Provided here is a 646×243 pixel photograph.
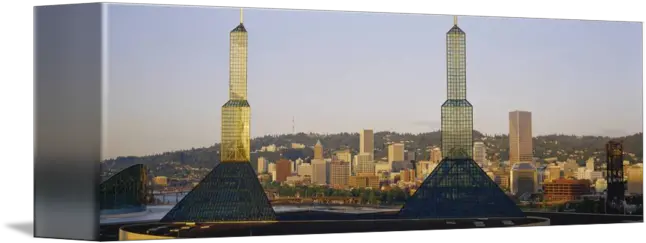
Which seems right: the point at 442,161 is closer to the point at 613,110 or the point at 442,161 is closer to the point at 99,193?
the point at 613,110

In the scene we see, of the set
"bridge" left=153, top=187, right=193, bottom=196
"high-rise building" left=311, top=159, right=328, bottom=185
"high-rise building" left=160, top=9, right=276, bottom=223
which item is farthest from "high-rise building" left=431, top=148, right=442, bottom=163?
"bridge" left=153, top=187, right=193, bottom=196

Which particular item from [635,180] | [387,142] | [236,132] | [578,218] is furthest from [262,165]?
[635,180]

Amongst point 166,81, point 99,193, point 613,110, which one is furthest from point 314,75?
point 613,110

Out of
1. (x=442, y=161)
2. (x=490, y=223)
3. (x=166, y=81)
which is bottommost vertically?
(x=490, y=223)

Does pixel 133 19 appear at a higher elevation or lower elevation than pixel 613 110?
higher

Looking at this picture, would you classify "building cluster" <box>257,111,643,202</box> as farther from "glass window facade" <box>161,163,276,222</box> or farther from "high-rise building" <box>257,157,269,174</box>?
"glass window facade" <box>161,163,276,222</box>

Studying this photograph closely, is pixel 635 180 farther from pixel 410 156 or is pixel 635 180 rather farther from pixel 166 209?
pixel 166 209

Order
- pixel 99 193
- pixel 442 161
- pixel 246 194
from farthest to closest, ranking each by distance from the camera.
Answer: pixel 442 161 → pixel 246 194 → pixel 99 193

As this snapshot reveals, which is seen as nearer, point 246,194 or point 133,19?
point 133,19
